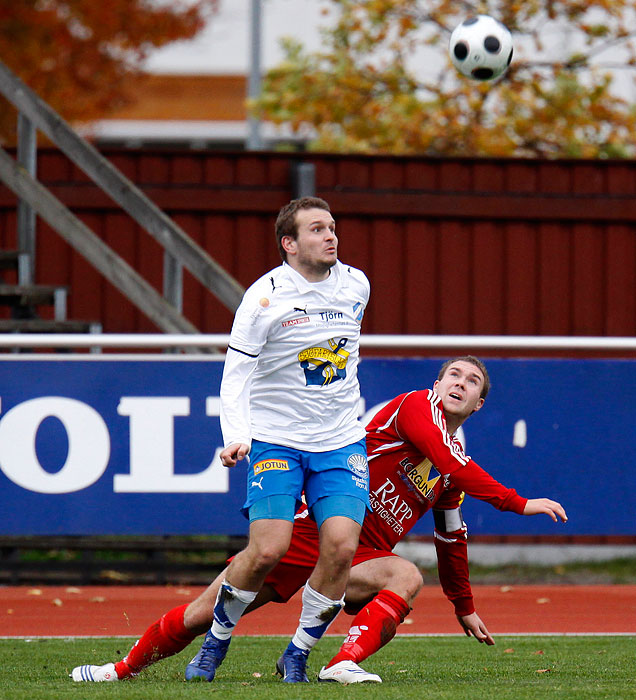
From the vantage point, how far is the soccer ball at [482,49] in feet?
32.3

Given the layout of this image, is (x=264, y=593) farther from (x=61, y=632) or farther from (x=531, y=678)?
(x=61, y=632)

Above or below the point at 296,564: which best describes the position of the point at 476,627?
below

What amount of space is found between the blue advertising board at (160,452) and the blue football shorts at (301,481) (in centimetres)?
361

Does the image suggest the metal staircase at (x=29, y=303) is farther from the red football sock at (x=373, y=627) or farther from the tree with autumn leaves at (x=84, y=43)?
the tree with autumn leaves at (x=84, y=43)

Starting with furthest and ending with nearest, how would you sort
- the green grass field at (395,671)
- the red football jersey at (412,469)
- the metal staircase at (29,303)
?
the metal staircase at (29,303)
the red football jersey at (412,469)
the green grass field at (395,671)

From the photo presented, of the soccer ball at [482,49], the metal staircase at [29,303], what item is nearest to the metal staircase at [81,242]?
the metal staircase at [29,303]

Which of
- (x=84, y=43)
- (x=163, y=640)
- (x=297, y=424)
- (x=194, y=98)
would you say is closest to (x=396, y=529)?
(x=297, y=424)

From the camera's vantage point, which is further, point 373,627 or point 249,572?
point 373,627

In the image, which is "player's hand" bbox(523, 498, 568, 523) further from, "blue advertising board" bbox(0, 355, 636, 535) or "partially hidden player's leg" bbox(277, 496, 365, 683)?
"blue advertising board" bbox(0, 355, 636, 535)

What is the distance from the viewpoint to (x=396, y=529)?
17.7ft

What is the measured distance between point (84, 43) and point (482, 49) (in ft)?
40.4

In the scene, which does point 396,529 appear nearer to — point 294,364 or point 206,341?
point 294,364

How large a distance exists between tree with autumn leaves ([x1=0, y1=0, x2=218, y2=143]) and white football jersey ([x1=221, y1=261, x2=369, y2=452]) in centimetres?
1569

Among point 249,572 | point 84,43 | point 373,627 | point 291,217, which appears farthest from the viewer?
point 84,43
